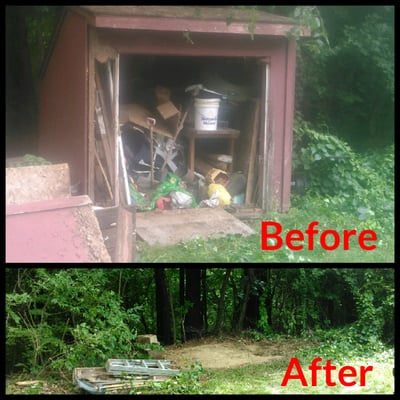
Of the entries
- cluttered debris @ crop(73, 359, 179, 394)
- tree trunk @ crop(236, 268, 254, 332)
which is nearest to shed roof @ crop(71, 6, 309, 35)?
cluttered debris @ crop(73, 359, 179, 394)

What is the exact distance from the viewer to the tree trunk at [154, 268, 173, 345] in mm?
9273

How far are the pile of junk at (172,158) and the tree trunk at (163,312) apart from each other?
267 cm

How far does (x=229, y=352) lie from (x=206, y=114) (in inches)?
128

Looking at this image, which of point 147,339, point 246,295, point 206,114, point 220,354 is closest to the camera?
point 206,114

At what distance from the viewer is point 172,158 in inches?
273

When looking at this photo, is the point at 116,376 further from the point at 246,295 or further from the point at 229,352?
the point at 246,295

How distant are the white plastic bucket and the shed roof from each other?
0.86 metres

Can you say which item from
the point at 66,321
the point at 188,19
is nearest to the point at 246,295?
the point at 66,321

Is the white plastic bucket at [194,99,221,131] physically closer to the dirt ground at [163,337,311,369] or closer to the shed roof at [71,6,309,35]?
the shed roof at [71,6,309,35]

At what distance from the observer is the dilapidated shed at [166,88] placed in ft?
19.6

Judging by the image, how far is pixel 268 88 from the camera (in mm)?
6461

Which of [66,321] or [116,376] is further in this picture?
[66,321]

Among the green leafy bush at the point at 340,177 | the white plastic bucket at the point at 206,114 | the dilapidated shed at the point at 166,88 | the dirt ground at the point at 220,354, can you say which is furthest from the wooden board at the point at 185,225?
the dirt ground at the point at 220,354
